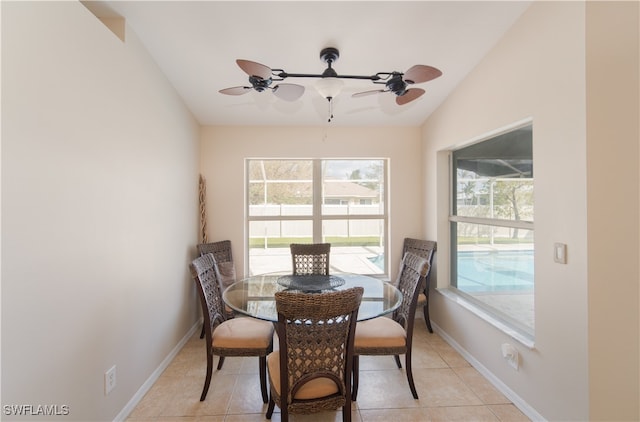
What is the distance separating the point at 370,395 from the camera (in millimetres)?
2031

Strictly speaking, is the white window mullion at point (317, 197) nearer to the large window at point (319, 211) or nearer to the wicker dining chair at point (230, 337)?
the large window at point (319, 211)

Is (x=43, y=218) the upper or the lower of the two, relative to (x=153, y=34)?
lower

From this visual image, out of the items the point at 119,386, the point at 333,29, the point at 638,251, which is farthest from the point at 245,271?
the point at 638,251

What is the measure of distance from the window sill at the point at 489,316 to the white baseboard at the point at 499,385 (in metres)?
0.42

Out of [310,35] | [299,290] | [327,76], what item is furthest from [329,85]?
[299,290]

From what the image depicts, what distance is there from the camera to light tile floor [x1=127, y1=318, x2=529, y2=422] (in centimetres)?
182

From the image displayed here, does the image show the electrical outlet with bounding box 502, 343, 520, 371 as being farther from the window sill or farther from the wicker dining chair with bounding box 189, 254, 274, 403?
the wicker dining chair with bounding box 189, 254, 274, 403

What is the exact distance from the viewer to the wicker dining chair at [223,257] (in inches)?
120

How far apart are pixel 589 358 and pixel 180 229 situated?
3.21 meters

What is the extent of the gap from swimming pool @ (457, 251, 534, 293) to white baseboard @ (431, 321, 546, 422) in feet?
1.87

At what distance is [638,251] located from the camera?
1.42m

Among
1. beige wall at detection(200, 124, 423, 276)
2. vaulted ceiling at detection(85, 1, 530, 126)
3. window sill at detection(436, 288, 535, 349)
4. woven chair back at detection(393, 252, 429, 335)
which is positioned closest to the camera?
vaulted ceiling at detection(85, 1, 530, 126)

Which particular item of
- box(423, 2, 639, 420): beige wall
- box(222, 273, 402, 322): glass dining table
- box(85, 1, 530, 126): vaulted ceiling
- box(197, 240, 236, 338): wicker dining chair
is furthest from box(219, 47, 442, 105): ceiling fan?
box(197, 240, 236, 338): wicker dining chair

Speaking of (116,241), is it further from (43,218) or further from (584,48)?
(584,48)
